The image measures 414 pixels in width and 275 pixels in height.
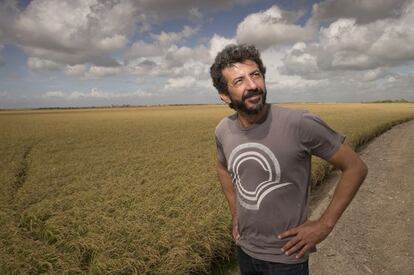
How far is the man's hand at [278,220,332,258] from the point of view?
2.21 m

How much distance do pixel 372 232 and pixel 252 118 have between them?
17.6 feet

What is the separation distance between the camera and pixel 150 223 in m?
5.71

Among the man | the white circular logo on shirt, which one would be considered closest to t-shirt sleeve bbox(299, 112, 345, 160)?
the man

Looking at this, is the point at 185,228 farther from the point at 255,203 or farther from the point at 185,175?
the point at 185,175

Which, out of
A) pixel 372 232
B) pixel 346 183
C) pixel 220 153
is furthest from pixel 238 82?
pixel 372 232

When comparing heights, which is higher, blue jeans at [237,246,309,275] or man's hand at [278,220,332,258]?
man's hand at [278,220,332,258]

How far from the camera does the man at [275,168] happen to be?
2.14 metres

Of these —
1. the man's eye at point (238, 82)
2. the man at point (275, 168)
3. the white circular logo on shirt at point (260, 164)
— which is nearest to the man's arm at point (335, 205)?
the man at point (275, 168)

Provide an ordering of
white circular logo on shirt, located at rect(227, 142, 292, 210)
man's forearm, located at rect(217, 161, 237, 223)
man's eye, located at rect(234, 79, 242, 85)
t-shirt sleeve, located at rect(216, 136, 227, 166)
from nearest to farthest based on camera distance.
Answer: white circular logo on shirt, located at rect(227, 142, 292, 210), man's eye, located at rect(234, 79, 242, 85), t-shirt sleeve, located at rect(216, 136, 227, 166), man's forearm, located at rect(217, 161, 237, 223)

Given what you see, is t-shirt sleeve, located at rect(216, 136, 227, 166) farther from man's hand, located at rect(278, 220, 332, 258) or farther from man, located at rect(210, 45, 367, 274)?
man's hand, located at rect(278, 220, 332, 258)

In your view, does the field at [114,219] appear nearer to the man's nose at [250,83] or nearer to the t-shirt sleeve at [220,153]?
the t-shirt sleeve at [220,153]

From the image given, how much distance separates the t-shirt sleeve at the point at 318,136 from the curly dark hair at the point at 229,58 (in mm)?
621

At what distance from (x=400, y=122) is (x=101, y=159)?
35501 mm

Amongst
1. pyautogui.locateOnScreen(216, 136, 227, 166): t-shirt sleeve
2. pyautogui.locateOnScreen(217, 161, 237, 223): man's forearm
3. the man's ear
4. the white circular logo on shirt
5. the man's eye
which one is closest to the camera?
the white circular logo on shirt
